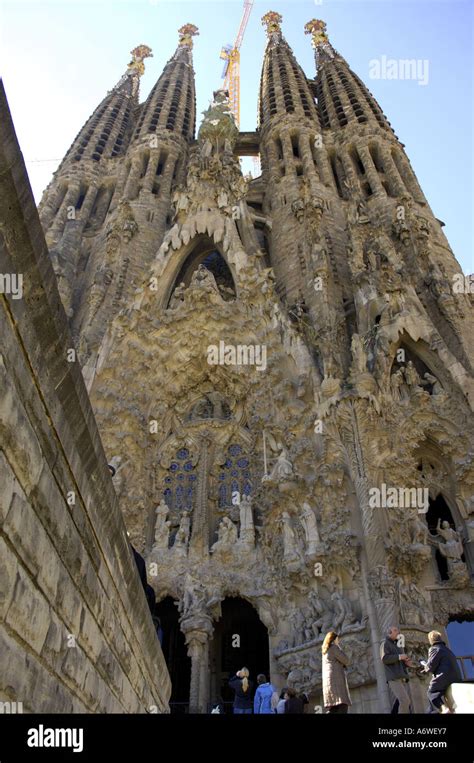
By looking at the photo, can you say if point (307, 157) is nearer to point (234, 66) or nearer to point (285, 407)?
point (285, 407)

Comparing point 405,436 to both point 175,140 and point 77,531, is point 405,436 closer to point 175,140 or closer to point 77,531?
point 77,531

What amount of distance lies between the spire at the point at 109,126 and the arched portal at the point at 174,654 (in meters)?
20.7

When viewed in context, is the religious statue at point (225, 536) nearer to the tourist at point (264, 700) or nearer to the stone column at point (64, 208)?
the tourist at point (264, 700)

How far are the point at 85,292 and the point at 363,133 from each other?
13562 mm

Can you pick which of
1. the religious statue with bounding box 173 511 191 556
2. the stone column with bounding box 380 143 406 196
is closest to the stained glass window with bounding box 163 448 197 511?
the religious statue with bounding box 173 511 191 556

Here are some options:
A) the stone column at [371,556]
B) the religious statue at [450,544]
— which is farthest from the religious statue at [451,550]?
the stone column at [371,556]

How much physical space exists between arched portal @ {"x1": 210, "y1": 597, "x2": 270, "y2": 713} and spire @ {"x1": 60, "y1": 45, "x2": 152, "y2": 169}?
21.2 m

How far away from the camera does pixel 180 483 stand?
14227 millimetres

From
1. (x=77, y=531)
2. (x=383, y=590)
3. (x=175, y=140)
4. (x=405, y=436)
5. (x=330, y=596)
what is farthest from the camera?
(x=175, y=140)

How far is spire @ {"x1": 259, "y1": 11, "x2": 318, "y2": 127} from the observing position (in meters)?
27.9

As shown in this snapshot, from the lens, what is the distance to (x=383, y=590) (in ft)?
30.4

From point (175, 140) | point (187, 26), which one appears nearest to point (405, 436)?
point (175, 140)
